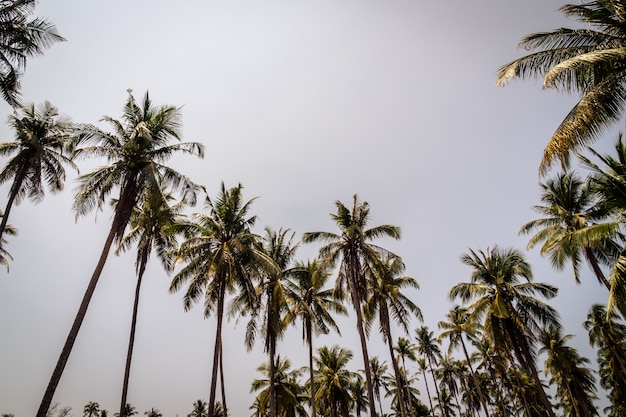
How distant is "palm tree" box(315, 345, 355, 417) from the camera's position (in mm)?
31266

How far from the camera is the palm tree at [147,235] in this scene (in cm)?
1816

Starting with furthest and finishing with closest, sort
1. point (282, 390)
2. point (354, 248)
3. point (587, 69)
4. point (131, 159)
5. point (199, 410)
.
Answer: point (199, 410) → point (282, 390) → point (354, 248) → point (131, 159) → point (587, 69)

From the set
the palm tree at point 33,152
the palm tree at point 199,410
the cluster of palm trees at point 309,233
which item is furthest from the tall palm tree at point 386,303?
the palm tree at point 199,410

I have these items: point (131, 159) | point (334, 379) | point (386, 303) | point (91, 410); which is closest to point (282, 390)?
point (334, 379)

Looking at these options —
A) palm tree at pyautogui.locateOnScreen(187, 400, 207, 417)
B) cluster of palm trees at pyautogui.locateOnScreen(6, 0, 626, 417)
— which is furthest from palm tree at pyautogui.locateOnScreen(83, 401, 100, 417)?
cluster of palm trees at pyautogui.locateOnScreen(6, 0, 626, 417)

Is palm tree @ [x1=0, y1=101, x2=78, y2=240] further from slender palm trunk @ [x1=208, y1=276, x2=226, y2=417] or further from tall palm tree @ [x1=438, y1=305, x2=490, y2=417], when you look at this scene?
tall palm tree @ [x1=438, y1=305, x2=490, y2=417]

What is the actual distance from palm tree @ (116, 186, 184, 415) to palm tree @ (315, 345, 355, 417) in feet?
62.5

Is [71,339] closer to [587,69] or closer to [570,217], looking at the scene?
[587,69]

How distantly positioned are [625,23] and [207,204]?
19236 mm

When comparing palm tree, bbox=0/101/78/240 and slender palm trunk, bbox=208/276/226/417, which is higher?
palm tree, bbox=0/101/78/240

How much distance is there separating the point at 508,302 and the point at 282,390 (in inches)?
814

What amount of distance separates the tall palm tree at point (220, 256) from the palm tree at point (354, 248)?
17.3 feet

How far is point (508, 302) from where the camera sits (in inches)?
878

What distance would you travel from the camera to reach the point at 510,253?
2378 cm
